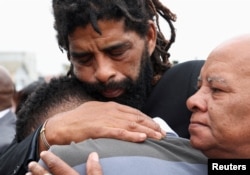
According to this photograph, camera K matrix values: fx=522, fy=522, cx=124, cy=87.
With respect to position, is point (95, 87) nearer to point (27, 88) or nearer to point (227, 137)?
A: point (227, 137)

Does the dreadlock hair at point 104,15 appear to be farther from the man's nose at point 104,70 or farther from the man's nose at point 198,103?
the man's nose at point 198,103

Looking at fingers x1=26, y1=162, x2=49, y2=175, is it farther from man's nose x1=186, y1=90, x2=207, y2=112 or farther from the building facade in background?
the building facade in background

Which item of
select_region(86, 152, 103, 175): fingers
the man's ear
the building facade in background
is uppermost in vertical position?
the man's ear

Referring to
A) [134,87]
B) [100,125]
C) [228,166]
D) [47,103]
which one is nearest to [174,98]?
[134,87]

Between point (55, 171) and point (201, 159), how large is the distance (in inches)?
20.7

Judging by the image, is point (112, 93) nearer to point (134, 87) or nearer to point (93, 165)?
point (134, 87)

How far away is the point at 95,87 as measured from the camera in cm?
253

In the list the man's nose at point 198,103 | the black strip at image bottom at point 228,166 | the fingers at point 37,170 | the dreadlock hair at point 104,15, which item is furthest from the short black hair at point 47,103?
the black strip at image bottom at point 228,166

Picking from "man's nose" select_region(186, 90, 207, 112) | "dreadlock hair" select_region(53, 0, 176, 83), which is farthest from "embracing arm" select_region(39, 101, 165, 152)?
"dreadlock hair" select_region(53, 0, 176, 83)

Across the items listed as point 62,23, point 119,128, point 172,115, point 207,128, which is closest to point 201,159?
point 207,128

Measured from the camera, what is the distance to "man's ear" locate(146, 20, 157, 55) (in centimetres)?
283

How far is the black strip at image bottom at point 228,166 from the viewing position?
5.80 feet

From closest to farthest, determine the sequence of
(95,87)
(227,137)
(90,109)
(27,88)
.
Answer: (227,137) < (90,109) < (95,87) < (27,88)

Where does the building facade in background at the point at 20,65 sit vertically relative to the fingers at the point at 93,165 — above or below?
below
